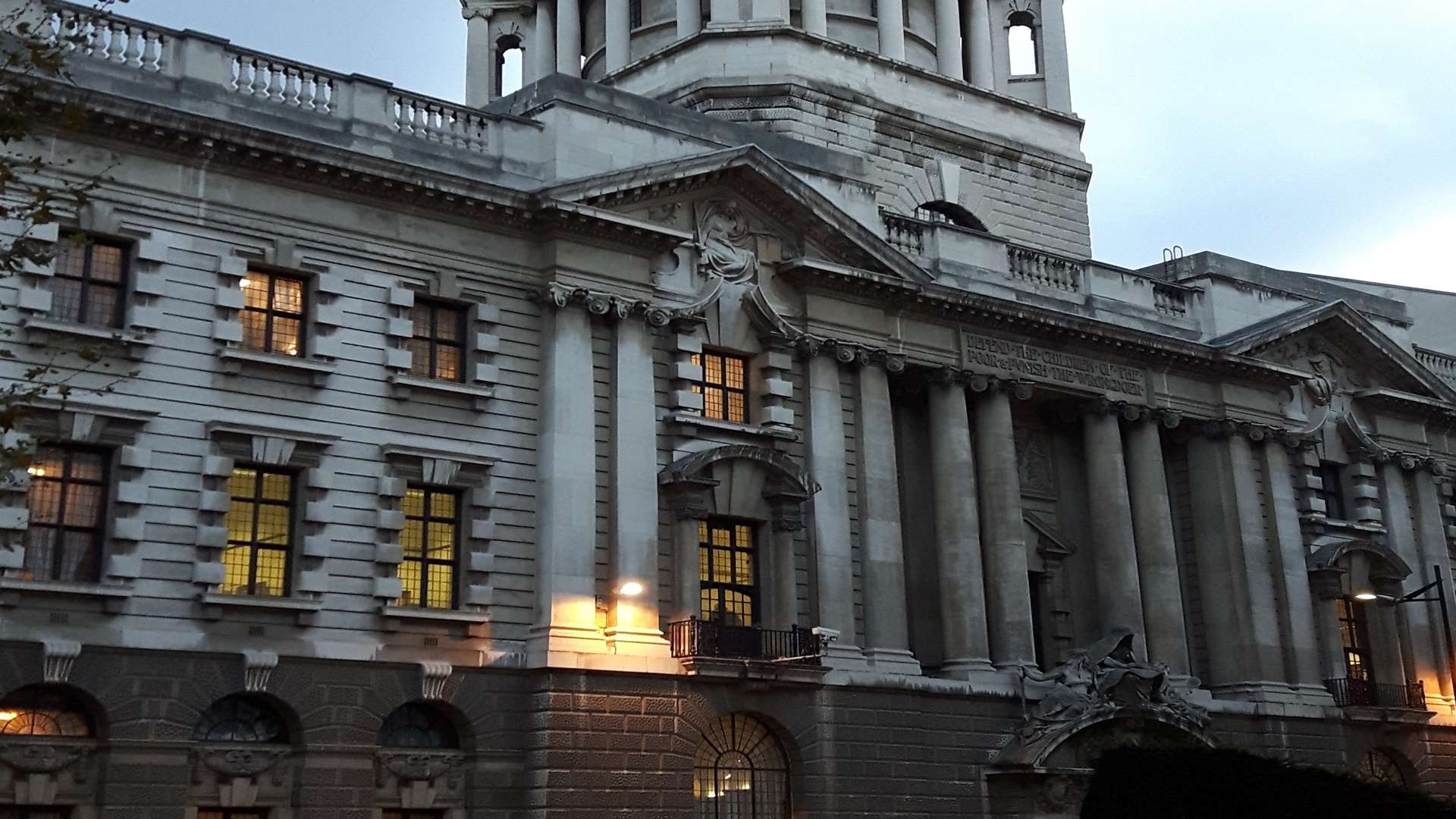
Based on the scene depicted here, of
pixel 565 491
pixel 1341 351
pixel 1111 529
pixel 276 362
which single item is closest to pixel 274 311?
pixel 276 362

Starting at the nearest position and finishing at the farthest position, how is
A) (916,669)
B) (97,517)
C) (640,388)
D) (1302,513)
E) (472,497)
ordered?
1. (97,517)
2. (472,497)
3. (640,388)
4. (916,669)
5. (1302,513)

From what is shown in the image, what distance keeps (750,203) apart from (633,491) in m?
7.21

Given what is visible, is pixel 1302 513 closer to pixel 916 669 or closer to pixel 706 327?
pixel 916 669

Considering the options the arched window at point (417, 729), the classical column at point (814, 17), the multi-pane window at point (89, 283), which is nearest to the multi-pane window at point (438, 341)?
the multi-pane window at point (89, 283)

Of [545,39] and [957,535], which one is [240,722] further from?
[545,39]

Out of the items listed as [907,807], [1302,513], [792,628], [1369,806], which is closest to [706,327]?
[792,628]

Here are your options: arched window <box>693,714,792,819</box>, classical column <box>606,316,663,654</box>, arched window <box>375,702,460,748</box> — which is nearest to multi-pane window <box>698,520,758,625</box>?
classical column <box>606,316,663,654</box>

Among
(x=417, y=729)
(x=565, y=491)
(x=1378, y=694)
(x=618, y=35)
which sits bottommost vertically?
(x=417, y=729)

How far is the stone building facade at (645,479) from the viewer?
88.0 ft

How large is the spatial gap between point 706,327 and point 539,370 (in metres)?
3.93

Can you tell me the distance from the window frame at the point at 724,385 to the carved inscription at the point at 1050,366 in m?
5.90

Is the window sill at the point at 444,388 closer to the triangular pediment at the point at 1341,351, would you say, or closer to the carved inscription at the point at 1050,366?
the carved inscription at the point at 1050,366

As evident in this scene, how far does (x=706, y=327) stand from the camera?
33844mm

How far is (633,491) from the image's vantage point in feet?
103
